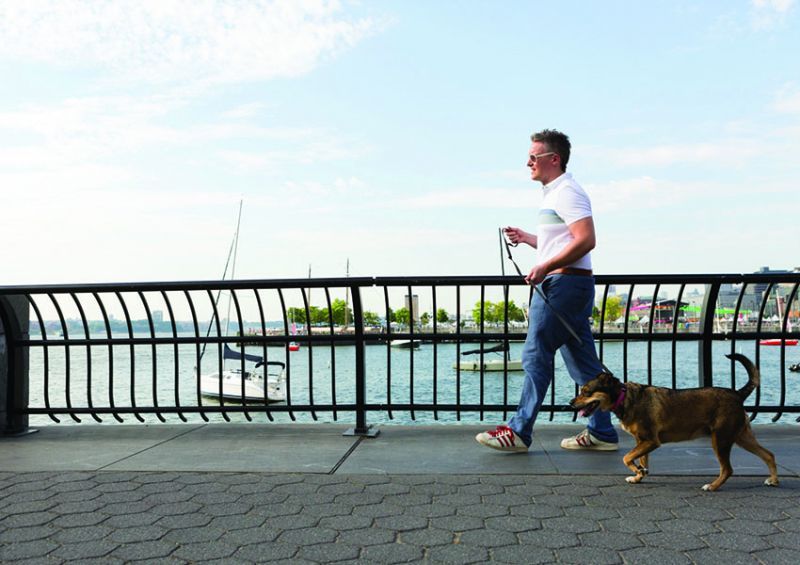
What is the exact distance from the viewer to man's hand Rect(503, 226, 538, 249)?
16.6 feet

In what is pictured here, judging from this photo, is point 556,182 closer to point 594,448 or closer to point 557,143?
point 557,143

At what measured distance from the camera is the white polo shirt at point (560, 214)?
4465 millimetres

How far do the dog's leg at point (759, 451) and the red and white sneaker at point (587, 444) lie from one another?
1123 millimetres

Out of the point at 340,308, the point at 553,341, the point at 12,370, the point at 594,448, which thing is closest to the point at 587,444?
the point at 594,448

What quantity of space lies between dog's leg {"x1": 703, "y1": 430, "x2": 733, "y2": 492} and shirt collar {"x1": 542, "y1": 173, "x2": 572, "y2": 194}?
182cm

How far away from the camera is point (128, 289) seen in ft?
19.3

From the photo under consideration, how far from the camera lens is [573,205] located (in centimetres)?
446

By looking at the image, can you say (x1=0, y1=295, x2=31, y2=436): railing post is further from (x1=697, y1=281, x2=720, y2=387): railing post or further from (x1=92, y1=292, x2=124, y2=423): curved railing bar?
(x1=697, y1=281, x2=720, y2=387): railing post

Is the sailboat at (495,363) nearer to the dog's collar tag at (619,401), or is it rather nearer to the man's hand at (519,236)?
the man's hand at (519,236)

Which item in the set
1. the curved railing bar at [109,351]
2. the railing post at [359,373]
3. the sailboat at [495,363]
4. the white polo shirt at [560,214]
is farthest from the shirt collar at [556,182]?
the curved railing bar at [109,351]

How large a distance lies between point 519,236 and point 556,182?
571mm

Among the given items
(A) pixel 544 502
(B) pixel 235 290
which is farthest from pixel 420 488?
(B) pixel 235 290

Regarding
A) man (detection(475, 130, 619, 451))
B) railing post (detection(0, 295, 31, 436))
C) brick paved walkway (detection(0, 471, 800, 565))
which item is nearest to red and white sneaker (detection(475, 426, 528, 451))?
man (detection(475, 130, 619, 451))

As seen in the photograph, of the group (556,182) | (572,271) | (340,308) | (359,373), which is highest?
(556,182)
